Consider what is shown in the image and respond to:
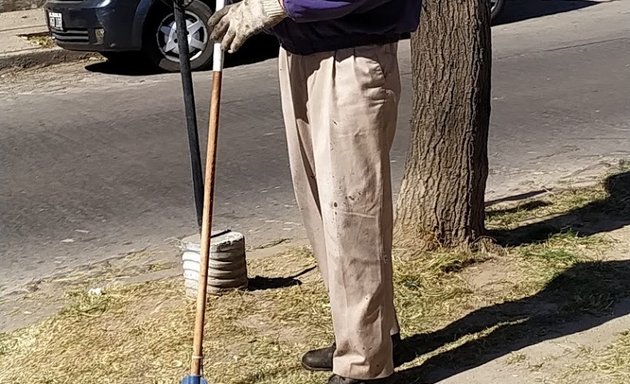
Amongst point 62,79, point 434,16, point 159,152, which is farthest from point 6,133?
point 434,16

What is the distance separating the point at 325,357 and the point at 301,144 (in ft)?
2.53

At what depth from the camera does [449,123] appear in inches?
184

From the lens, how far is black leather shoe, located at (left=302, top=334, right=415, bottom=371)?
12.4ft

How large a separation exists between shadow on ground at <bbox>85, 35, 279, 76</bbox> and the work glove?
7183 mm

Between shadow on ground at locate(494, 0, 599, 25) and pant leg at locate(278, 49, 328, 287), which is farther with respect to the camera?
shadow on ground at locate(494, 0, 599, 25)

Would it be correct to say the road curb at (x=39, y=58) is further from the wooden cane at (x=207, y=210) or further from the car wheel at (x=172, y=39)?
the wooden cane at (x=207, y=210)

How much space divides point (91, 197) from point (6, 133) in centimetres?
195

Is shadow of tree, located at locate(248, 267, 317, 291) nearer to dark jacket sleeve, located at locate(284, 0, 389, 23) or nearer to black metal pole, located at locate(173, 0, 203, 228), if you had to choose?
black metal pole, located at locate(173, 0, 203, 228)

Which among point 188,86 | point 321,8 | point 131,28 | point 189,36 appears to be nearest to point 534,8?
point 189,36

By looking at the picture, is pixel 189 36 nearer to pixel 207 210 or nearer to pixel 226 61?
pixel 226 61

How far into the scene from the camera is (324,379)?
12.2 ft

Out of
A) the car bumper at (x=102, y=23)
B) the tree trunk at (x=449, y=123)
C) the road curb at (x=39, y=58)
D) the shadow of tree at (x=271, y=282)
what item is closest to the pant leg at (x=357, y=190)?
the shadow of tree at (x=271, y=282)

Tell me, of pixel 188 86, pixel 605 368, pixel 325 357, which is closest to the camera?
pixel 605 368

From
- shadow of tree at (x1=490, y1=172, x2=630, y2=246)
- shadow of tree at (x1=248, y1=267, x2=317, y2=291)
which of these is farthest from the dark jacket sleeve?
shadow of tree at (x1=490, y1=172, x2=630, y2=246)
